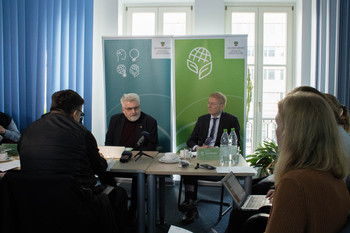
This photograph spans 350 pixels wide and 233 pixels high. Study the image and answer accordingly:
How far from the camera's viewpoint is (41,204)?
5.19 feet

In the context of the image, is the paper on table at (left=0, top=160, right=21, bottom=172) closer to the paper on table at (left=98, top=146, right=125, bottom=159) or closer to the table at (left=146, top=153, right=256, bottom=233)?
the paper on table at (left=98, top=146, right=125, bottom=159)

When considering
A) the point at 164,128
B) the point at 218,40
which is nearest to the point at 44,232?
the point at 164,128

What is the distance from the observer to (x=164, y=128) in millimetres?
4344

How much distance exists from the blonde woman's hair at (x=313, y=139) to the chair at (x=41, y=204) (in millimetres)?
1146

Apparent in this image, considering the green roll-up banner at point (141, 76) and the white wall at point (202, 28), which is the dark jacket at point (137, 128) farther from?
the white wall at point (202, 28)

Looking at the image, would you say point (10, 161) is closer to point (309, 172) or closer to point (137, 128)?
point (137, 128)

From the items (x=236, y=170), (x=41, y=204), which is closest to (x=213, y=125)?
(x=236, y=170)

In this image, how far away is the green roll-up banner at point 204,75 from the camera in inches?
166

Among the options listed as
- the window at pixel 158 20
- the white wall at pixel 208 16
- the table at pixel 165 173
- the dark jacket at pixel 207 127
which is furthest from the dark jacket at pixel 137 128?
the window at pixel 158 20

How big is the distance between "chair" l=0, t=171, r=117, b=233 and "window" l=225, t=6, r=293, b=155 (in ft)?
12.4

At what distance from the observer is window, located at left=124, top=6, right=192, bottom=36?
4922 millimetres

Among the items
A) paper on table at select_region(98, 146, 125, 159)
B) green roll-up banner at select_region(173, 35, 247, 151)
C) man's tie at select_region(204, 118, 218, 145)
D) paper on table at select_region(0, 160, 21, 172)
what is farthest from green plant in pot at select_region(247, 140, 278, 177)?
paper on table at select_region(0, 160, 21, 172)

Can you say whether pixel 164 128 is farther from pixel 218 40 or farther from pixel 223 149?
pixel 223 149

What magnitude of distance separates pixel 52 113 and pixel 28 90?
270 cm
